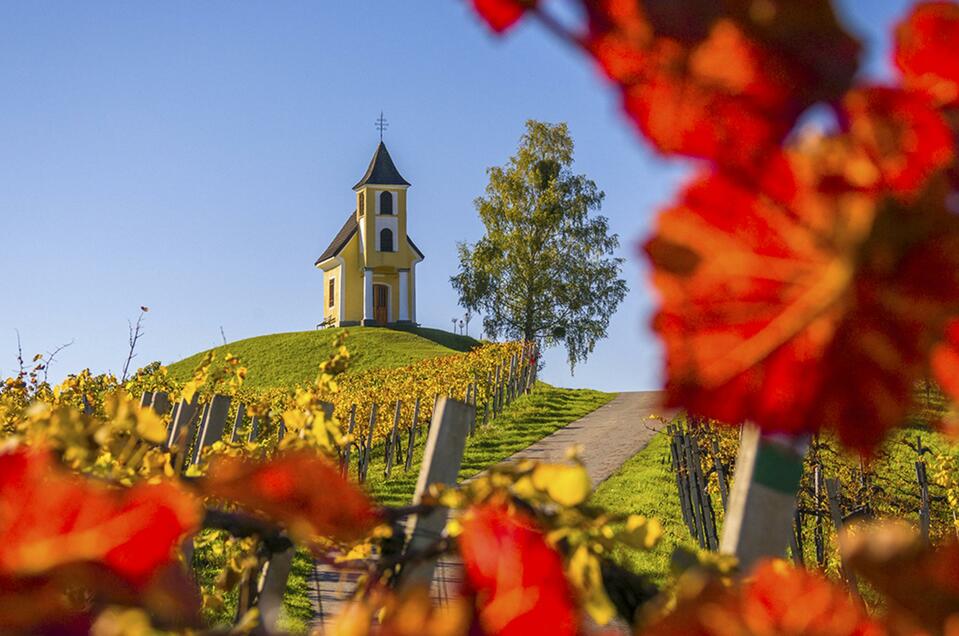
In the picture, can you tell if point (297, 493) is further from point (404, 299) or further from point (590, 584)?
point (404, 299)

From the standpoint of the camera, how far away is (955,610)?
1.45 ft

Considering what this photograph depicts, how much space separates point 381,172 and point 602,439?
29.3 meters

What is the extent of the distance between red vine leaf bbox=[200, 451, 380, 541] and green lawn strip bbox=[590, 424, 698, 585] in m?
8.25

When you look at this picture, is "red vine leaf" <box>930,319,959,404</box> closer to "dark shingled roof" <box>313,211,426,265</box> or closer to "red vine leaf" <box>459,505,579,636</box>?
"red vine leaf" <box>459,505,579,636</box>

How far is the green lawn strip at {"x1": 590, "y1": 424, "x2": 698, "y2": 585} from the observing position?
9398 millimetres

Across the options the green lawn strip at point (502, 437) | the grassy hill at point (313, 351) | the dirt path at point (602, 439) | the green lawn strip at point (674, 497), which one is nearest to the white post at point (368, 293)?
the grassy hill at point (313, 351)

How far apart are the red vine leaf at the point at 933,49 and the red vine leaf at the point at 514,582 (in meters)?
0.27

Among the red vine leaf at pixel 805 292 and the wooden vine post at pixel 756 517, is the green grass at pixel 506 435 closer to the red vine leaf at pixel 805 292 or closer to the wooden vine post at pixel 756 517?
the wooden vine post at pixel 756 517

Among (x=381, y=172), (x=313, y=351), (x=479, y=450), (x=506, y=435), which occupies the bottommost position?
(x=479, y=450)

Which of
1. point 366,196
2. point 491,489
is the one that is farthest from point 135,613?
point 366,196

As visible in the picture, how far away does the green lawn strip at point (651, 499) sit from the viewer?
30.8ft

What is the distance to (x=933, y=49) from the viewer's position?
0.41m

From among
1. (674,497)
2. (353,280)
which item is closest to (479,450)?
(674,497)

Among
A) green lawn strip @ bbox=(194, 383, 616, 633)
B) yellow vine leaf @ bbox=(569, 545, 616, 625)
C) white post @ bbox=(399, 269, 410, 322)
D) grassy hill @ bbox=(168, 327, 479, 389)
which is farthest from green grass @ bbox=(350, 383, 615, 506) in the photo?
white post @ bbox=(399, 269, 410, 322)
